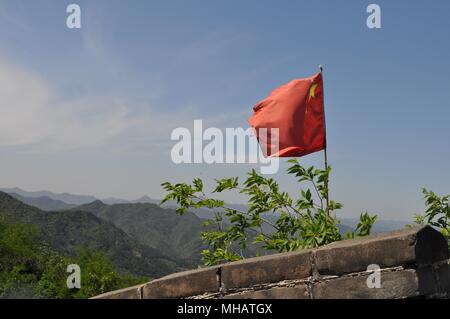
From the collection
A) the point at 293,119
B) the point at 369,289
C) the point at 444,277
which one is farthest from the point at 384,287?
the point at 293,119

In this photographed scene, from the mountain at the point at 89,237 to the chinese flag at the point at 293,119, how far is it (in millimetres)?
122546

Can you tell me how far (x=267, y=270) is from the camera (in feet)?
10.9

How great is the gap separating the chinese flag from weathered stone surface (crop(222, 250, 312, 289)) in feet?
9.74

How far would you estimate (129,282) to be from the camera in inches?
2127

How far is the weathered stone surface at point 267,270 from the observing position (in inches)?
128

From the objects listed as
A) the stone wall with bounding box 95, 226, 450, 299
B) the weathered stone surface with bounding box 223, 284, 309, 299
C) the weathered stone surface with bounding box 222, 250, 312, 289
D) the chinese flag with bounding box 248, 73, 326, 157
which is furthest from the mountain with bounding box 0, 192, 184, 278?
the weathered stone surface with bounding box 223, 284, 309, 299

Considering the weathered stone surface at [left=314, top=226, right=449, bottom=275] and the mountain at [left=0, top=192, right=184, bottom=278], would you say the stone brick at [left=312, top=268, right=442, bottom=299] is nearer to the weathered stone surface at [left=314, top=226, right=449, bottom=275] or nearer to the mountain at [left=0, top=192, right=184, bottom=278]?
the weathered stone surface at [left=314, top=226, right=449, bottom=275]

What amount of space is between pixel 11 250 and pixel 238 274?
5119cm

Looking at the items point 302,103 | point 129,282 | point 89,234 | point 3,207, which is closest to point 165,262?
point 89,234

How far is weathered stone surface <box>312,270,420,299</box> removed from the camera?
291cm
